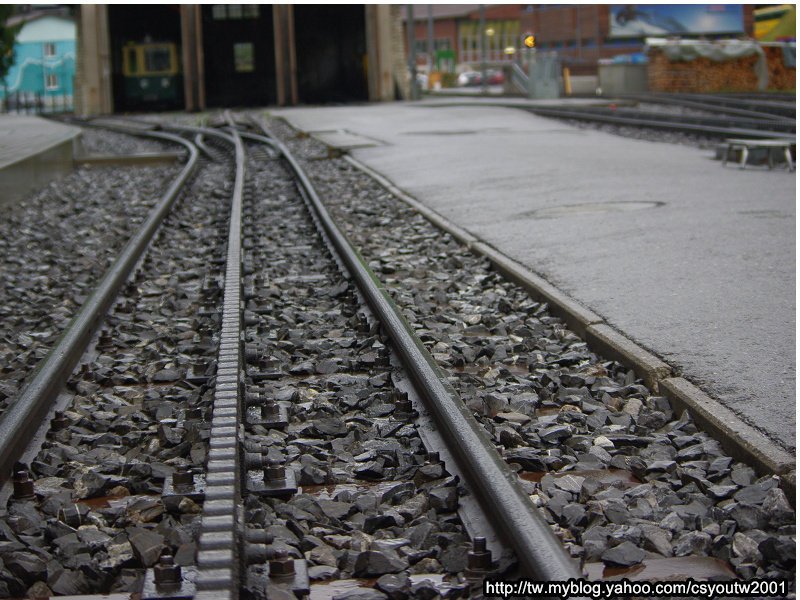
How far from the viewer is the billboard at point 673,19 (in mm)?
69188

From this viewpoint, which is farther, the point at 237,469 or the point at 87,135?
the point at 87,135

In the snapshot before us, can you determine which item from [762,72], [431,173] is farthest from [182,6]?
[431,173]

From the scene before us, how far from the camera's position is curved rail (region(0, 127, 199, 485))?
4.24m

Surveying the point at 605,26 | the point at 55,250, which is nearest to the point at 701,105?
the point at 55,250

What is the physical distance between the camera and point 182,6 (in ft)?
132

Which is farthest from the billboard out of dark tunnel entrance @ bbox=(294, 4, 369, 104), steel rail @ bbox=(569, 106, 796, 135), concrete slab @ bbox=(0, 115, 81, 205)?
concrete slab @ bbox=(0, 115, 81, 205)

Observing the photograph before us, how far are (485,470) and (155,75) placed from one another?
4121 centimetres

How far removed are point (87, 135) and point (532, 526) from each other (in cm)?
2789

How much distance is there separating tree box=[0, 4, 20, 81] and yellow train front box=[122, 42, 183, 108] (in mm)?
4530

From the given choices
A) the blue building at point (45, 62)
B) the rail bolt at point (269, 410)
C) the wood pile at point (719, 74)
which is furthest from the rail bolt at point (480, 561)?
the blue building at point (45, 62)

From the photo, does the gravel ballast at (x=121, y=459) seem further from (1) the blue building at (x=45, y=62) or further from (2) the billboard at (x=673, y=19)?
(2) the billboard at (x=673, y=19)

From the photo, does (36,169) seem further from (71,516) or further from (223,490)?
(223,490)

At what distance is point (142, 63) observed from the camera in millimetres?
42875

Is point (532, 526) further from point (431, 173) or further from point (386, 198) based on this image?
point (431, 173)
